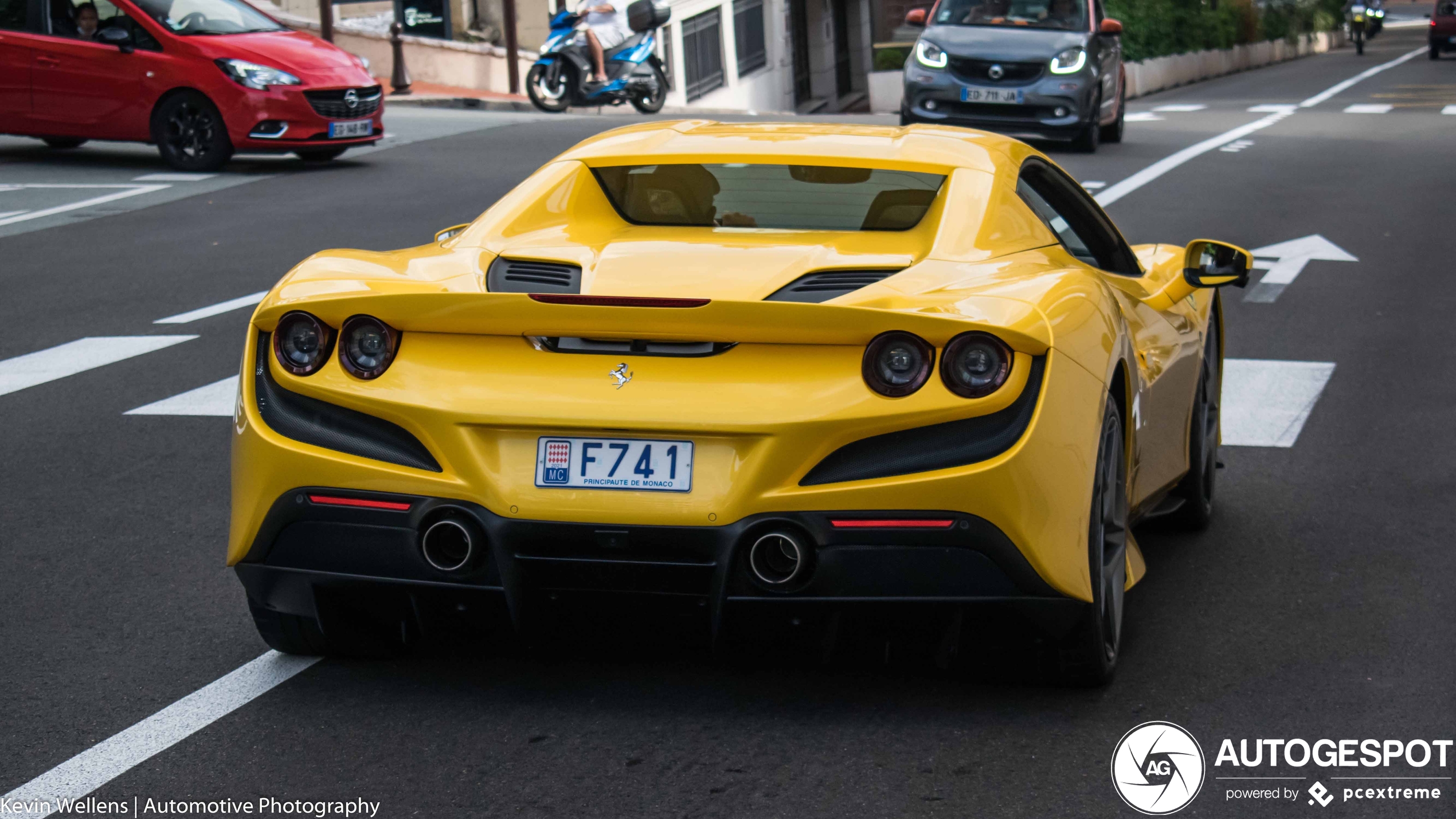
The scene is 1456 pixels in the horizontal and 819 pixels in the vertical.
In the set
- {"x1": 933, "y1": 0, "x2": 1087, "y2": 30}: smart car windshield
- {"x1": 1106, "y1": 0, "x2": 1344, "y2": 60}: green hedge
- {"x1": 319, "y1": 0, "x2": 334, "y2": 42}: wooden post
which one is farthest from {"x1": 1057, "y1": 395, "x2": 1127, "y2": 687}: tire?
{"x1": 1106, "y1": 0, "x2": 1344, "y2": 60}: green hedge

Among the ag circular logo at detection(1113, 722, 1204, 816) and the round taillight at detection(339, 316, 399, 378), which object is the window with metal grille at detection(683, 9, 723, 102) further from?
the ag circular logo at detection(1113, 722, 1204, 816)

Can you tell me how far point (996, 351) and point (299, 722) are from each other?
66.3 inches

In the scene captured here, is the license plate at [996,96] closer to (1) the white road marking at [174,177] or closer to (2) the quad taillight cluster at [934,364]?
(1) the white road marking at [174,177]

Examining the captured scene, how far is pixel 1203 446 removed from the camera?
19.9 ft

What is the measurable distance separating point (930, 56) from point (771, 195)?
15584 millimetres

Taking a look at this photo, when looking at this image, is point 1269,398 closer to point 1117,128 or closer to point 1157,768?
point 1157,768

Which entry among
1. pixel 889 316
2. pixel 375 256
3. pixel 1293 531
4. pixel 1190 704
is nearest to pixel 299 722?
pixel 375 256

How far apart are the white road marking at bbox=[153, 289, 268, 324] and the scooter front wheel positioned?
604 inches

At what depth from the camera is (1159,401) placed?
5359 mm

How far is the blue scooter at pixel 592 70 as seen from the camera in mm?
26453

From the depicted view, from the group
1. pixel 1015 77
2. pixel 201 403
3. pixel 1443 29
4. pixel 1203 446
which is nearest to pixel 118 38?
pixel 1015 77

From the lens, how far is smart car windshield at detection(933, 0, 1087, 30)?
20766 millimetres

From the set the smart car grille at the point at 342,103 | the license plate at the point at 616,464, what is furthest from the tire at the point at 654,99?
the license plate at the point at 616,464

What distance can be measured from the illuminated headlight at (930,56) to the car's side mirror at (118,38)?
25.2ft
